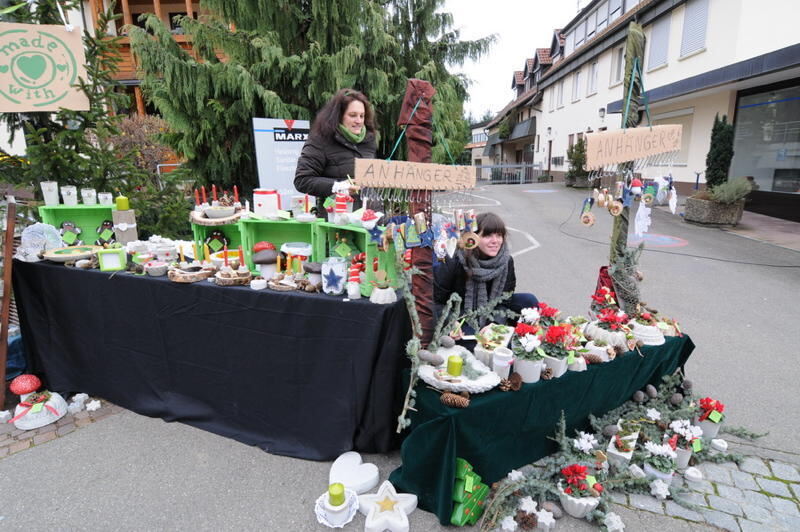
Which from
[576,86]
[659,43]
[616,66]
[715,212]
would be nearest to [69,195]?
[715,212]

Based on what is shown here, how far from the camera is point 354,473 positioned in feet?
7.25

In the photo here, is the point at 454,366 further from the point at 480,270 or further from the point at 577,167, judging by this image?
the point at 577,167

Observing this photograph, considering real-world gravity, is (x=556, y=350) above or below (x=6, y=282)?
below

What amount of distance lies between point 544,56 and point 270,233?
27.8 metres

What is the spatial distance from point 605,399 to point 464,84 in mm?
6311

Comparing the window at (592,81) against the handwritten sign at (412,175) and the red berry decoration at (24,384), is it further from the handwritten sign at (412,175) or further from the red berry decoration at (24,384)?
the red berry decoration at (24,384)

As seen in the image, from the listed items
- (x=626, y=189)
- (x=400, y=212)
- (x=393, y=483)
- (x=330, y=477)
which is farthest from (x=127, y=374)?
(x=626, y=189)

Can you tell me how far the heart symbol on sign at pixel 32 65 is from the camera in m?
3.10

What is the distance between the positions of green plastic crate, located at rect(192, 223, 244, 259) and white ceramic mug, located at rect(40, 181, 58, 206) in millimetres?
1144

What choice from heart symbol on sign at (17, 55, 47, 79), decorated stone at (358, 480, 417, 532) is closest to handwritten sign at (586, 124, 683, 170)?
decorated stone at (358, 480, 417, 532)

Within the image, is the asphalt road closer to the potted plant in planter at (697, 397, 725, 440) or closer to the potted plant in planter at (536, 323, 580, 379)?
the potted plant in planter at (697, 397, 725, 440)

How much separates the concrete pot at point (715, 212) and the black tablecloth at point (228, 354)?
9569mm

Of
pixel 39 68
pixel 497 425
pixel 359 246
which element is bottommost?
pixel 497 425

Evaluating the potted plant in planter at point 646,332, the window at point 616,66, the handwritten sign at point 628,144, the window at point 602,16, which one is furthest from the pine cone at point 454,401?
the window at point 602,16
